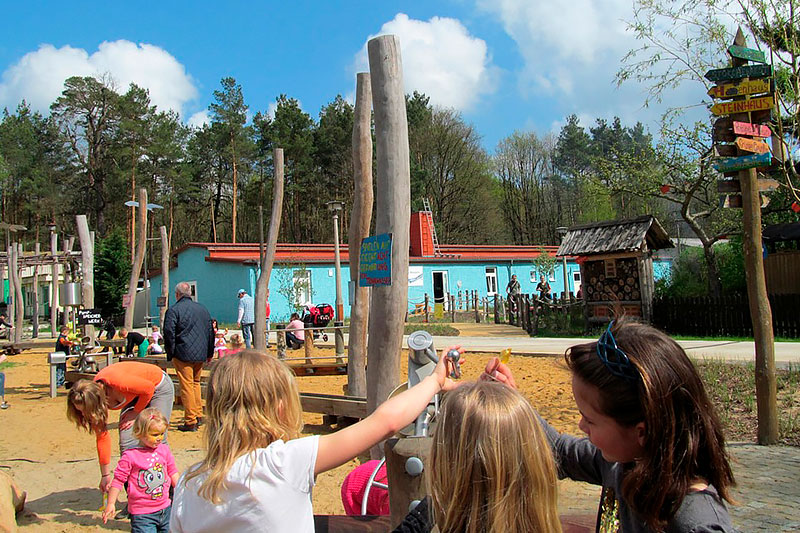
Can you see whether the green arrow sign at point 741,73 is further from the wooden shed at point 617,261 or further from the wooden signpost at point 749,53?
the wooden shed at point 617,261

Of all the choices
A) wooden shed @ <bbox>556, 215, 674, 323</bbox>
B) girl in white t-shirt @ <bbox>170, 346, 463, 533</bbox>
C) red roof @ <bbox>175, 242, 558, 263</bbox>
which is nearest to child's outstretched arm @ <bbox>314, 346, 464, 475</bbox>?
girl in white t-shirt @ <bbox>170, 346, 463, 533</bbox>

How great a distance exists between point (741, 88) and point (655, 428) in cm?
550

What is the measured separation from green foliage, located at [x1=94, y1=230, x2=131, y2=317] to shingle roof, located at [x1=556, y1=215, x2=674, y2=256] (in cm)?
2756

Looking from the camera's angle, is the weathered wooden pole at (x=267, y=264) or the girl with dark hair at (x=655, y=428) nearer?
the girl with dark hair at (x=655, y=428)

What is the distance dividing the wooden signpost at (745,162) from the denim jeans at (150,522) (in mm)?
5468

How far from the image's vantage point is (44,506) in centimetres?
562

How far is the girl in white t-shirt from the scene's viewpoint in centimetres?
188

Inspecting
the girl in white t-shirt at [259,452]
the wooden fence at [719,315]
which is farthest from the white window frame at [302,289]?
the girl in white t-shirt at [259,452]

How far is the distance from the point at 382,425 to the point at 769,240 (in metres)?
20.7

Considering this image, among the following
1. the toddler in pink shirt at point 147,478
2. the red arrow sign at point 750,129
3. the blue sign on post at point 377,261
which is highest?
the red arrow sign at point 750,129

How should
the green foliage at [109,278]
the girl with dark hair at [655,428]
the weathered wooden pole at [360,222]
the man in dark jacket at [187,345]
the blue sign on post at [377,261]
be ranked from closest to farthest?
the girl with dark hair at [655,428] < the blue sign on post at [377,261] < the weathered wooden pole at [360,222] < the man in dark jacket at [187,345] < the green foliage at [109,278]

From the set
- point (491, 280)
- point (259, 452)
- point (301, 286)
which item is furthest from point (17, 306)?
point (259, 452)

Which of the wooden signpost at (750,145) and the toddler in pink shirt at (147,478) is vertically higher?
the wooden signpost at (750,145)

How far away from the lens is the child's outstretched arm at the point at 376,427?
191cm
